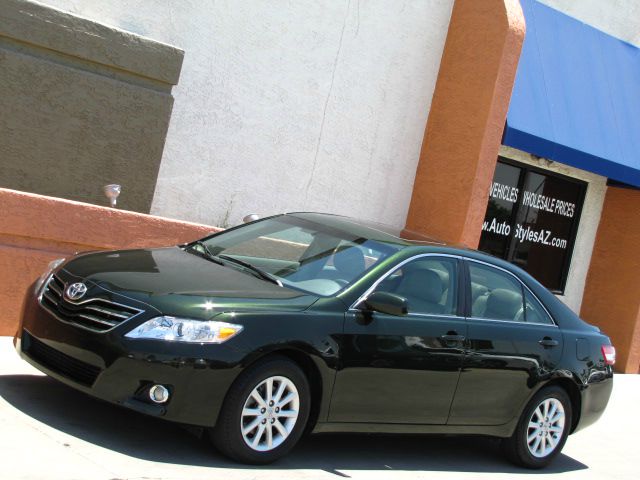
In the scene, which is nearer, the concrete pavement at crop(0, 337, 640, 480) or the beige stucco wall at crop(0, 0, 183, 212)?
the concrete pavement at crop(0, 337, 640, 480)

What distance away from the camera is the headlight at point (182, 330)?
19.1 ft

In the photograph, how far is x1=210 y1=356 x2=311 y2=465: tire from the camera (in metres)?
5.96

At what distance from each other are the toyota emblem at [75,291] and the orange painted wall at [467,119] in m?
6.72

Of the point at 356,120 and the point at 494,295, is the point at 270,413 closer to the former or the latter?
the point at 494,295

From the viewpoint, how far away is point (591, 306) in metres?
15.9

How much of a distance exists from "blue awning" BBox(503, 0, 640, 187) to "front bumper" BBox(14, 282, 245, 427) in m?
7.44

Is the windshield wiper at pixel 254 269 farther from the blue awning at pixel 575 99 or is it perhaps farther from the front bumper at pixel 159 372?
the blue awning at pixel 575 99

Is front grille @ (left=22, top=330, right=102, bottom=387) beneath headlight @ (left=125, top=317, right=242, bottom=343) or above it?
beneath

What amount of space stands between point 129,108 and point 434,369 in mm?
4415

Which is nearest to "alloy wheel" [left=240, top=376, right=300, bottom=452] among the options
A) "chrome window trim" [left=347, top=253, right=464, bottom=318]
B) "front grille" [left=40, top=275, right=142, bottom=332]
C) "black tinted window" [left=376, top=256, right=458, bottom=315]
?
"chrome window trim" [left=347, top=253, right=464, bottom=318]

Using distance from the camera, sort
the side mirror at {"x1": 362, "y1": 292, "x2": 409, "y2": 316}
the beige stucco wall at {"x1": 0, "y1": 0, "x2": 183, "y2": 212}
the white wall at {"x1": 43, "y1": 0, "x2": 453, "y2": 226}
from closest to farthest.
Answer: the side mirror at {"x1": 362, "y1": 292, "x2": 409, "y2": 316} < the beige stucco wall at {"x1": 0, "y1": 0, "x2": 183, "y2": 212} < the white wall at {"x1": 43, "y1": 0, "x2": 453, "y2": 226}

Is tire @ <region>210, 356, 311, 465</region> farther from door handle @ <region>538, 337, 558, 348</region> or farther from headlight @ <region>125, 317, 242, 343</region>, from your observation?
door handle @ <region>538, 337, 558, 348</region>

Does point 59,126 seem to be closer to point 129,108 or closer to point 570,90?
point 129,108

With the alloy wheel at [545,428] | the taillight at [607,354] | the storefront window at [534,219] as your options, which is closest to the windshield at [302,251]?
the alloy wheel at [545,428]
